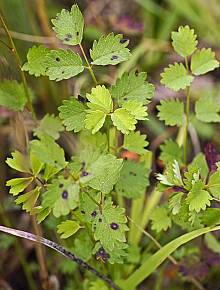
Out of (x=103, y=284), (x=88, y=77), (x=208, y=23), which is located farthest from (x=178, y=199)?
(x=208, y=23)

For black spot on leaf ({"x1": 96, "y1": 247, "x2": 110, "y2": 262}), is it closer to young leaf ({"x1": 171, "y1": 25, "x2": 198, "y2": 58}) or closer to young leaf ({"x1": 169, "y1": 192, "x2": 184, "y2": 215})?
young leaf ({"x1": 169, "y1": 192, "x2": 184, "y2": 215})

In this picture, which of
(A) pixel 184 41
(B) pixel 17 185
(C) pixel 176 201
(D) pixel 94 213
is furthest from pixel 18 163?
(A) pixel 184 41

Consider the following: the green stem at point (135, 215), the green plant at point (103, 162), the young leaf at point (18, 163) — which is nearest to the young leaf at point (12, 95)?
the green plant at point (103, 162)

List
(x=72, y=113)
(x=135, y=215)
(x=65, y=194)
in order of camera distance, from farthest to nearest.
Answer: (x=135, y=215) < (x=72, y=113) < (x=65, y=194)

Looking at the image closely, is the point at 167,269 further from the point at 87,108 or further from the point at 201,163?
the point at 87,108

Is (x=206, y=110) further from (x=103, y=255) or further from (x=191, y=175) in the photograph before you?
(x=103, y=255)

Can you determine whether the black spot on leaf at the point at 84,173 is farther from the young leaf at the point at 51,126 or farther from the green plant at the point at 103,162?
the young leaf at the point at 51,126

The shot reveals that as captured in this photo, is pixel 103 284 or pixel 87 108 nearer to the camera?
pixel 87 108
